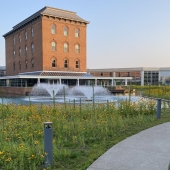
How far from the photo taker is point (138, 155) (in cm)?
477

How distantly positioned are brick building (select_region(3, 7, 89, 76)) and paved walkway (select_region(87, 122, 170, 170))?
35997mm

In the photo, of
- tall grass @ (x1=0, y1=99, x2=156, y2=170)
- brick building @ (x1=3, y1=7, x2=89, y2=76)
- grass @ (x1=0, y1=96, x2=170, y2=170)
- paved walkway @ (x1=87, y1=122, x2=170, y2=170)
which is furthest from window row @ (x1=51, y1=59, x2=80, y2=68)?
paved walkway @ (x1=87, y1=122, x2=170, y2=170)

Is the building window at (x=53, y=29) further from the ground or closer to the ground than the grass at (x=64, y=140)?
further from the ground

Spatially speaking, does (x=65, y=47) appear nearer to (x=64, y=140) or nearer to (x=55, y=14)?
(x=55, y=14)

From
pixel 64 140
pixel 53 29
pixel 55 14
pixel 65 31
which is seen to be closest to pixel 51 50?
pixel 53 29

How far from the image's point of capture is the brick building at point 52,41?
40688mm

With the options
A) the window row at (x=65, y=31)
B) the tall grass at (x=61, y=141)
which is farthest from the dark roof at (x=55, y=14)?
the tall grass at (x=61, y=141)

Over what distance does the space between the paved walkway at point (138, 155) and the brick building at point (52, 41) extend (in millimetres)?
35997

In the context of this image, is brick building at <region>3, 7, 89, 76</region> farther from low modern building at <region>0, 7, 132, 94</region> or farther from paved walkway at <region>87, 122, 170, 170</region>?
paved walkway at <region>87, 122, 170, 170</region>

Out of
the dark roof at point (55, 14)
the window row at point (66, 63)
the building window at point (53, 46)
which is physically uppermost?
the dark roof at point (55, 14)

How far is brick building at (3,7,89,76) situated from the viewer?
40688mm

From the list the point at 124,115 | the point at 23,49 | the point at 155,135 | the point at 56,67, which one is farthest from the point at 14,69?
the point at 155,135

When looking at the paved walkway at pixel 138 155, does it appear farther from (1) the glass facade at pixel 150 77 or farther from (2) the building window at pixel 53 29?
(1) the glass facade at pixel 150 77

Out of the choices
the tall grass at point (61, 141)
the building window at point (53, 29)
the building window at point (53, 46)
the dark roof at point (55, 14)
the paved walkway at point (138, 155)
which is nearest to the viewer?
the paved walkway at point (138, 155)
